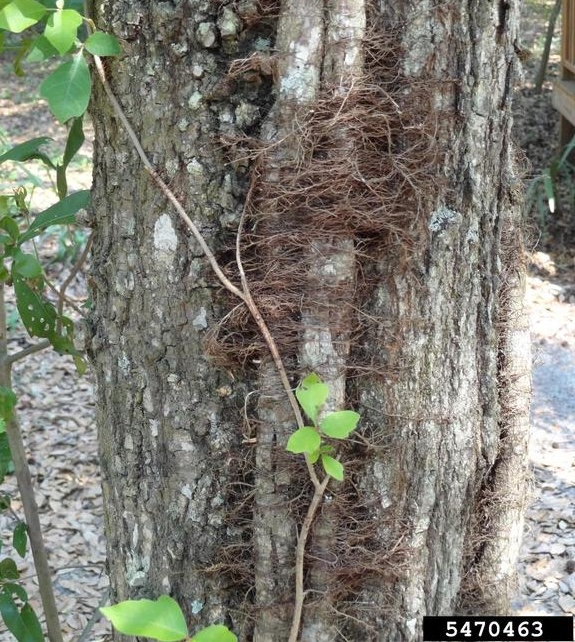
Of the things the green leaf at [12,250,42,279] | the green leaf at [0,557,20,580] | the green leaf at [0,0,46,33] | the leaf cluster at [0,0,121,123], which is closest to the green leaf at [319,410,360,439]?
the leaf cluster at [0,0,121,123]

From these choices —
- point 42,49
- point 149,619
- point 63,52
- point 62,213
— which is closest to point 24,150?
point 62,213

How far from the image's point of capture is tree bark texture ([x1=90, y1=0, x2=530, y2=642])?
1.16m

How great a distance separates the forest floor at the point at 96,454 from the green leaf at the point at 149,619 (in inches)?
37.4

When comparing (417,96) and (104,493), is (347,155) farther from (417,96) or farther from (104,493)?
(104,493)

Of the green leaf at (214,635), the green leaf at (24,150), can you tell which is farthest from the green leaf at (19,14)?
the green leaf at (214,635)

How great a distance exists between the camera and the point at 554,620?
187 cm

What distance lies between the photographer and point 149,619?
85 centimetres

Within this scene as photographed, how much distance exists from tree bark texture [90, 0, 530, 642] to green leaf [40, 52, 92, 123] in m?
0.09

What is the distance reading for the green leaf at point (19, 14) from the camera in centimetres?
106

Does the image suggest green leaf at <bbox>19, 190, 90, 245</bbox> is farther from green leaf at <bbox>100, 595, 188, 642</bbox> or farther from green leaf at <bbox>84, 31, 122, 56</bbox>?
green leaf at <bbox>100, 595, 188, 642</bbox>

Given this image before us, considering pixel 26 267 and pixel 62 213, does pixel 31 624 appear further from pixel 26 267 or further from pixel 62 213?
pixel 62 213

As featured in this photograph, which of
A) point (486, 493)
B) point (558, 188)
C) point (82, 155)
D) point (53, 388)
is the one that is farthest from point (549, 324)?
point (82, 155)

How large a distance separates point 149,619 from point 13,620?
926 millimetres

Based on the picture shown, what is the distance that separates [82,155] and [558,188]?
3.68 meters
